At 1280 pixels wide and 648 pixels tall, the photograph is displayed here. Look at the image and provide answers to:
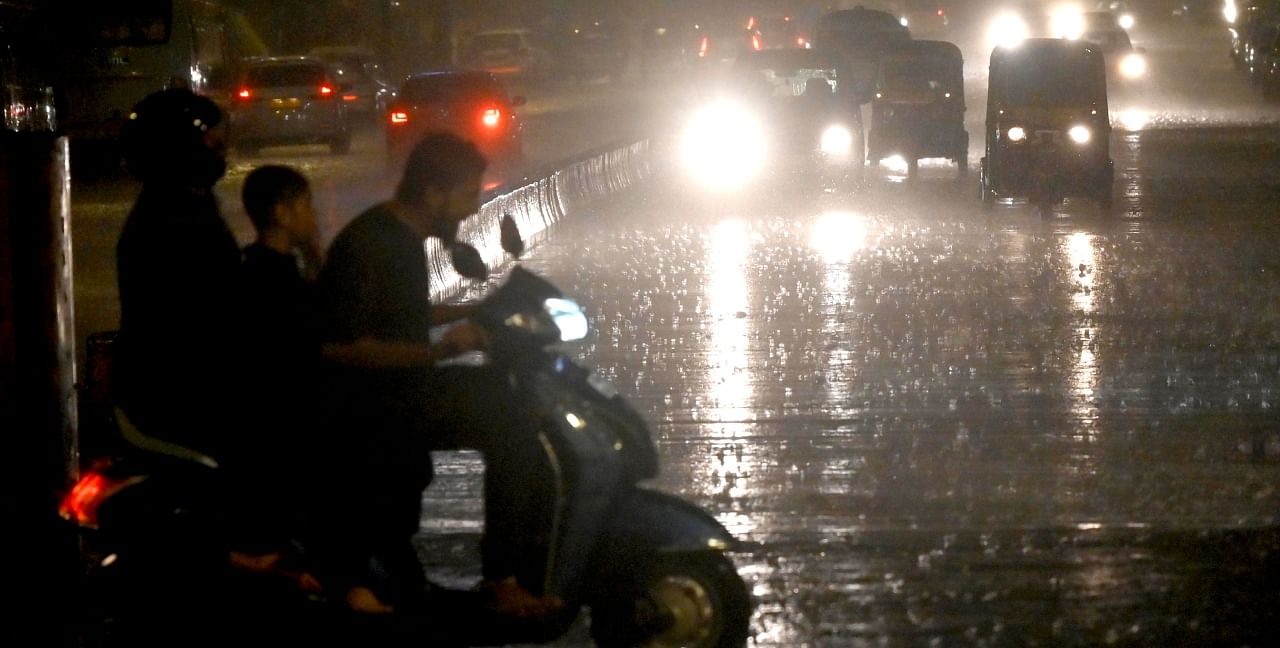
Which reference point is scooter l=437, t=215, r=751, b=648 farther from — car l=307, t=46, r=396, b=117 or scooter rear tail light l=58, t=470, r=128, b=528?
car l=307, t=46, r=396, b=117

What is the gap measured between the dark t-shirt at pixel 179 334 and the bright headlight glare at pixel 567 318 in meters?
0.91

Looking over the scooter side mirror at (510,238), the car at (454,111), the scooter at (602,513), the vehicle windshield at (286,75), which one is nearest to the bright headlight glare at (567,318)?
the scooter at (602,513)

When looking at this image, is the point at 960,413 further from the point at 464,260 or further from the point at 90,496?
the point at 90,496

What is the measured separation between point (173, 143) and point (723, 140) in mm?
Result: 27050

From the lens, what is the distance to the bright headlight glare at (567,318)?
5211mm

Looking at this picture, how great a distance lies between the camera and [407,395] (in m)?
5.25

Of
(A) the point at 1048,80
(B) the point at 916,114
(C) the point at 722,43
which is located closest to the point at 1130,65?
(C) the point at 722,43

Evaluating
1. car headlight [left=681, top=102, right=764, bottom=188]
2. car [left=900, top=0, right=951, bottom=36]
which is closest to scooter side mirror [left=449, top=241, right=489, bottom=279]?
car headlight [left=681, top=102, right=764, bottom=188]

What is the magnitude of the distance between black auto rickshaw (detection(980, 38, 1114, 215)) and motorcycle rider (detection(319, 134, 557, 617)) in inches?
670

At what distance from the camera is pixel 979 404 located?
1029 centimetres

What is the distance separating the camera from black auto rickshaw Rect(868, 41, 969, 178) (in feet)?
86.1

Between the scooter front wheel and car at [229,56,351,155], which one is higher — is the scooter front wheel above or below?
below

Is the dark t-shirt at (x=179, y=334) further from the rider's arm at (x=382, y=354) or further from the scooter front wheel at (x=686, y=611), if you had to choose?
the scooter front wheel at (x=686, y=611)

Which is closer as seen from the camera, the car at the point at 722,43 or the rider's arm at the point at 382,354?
the rider's arm at the point at 382,354
